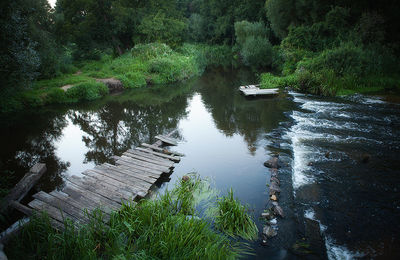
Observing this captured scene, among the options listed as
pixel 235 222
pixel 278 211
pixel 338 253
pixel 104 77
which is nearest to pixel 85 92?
pixel 104 77

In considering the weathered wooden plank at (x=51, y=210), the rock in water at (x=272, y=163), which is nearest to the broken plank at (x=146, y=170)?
the weathered wooden plank at (x=51, y=210)

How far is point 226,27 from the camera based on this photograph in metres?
45.9

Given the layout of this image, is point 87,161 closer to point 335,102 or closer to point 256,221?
point 256,221

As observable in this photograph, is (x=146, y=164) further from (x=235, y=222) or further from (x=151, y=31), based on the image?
(x=151, y=31)

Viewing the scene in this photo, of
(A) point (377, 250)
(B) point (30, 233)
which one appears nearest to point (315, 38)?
(A) point (377, 250)

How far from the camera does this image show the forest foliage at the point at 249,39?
963 cm

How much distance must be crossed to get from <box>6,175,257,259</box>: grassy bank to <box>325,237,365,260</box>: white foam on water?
5.24 feet

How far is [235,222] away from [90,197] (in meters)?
3.44

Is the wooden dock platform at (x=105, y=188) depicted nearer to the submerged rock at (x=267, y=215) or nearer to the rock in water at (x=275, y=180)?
the submerged rock at (x=267, y=215)

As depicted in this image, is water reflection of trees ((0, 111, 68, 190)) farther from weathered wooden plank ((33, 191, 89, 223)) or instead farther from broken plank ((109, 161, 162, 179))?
broken plank ((109, 161, 162, 179))

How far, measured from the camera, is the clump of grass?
16.1ft

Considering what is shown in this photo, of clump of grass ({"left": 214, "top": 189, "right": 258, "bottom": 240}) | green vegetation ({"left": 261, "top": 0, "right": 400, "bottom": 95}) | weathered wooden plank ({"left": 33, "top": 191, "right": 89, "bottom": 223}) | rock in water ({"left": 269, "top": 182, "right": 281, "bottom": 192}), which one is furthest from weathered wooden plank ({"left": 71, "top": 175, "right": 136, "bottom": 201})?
green vegetation ({"left": 261, "top": 0, "right": 400, "bottom": 95})

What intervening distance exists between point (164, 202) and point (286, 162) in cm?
451

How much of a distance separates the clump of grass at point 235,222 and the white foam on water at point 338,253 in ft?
4.56
